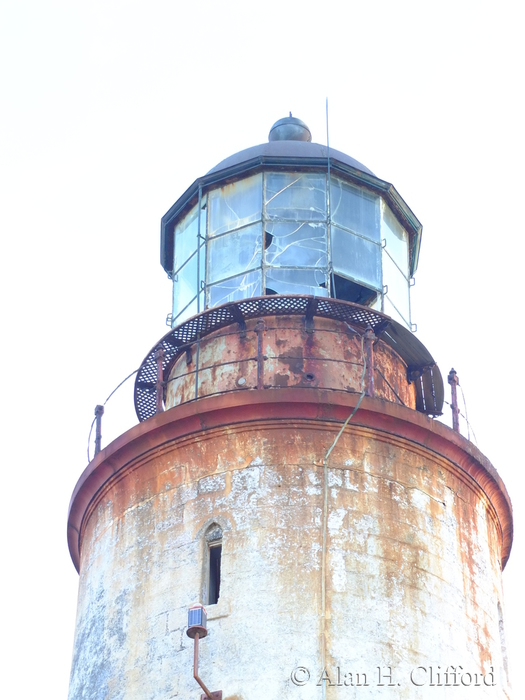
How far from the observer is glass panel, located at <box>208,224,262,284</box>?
2062cm

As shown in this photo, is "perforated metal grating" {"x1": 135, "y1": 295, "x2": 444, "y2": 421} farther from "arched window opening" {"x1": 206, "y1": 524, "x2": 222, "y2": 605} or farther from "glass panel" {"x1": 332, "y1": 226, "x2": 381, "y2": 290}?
"arched window opening" {"x1": 206, "y1": 524, "x2": 222, "y2": 605}

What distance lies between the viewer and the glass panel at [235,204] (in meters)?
21.1

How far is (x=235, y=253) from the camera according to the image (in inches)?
819

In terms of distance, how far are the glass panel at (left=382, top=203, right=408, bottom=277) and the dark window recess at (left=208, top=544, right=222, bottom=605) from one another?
6.40 m

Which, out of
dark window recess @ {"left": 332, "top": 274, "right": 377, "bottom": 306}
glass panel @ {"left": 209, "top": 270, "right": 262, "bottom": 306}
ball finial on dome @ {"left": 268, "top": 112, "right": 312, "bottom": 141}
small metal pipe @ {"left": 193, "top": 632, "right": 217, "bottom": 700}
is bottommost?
small metal pipe @ {"left": 193, "top": 632, "right": 217, "bottom": 700}

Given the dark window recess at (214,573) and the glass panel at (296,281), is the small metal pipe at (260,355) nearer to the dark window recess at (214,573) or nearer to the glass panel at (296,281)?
the glass panel at (296,281)

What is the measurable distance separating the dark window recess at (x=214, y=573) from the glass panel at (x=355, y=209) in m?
5.97

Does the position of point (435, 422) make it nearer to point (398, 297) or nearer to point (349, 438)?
point (349, 438)

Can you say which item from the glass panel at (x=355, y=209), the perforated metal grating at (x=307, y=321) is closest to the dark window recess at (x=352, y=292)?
the glass panel at (x=355, y=209)

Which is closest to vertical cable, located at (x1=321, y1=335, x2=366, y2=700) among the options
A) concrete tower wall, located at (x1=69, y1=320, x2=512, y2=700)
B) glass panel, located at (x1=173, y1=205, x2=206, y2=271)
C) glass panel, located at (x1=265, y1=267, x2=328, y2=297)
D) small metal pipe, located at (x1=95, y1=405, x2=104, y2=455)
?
concrete tower wall, located at (x1=69, y1=320, x2=512, y2=700)

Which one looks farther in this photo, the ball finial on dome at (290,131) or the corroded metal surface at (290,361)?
the ball finial on dome at (290,131)

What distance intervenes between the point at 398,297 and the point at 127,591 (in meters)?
6.73

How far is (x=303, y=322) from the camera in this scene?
19938mm

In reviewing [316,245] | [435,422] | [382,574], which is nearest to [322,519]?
[382,574]
